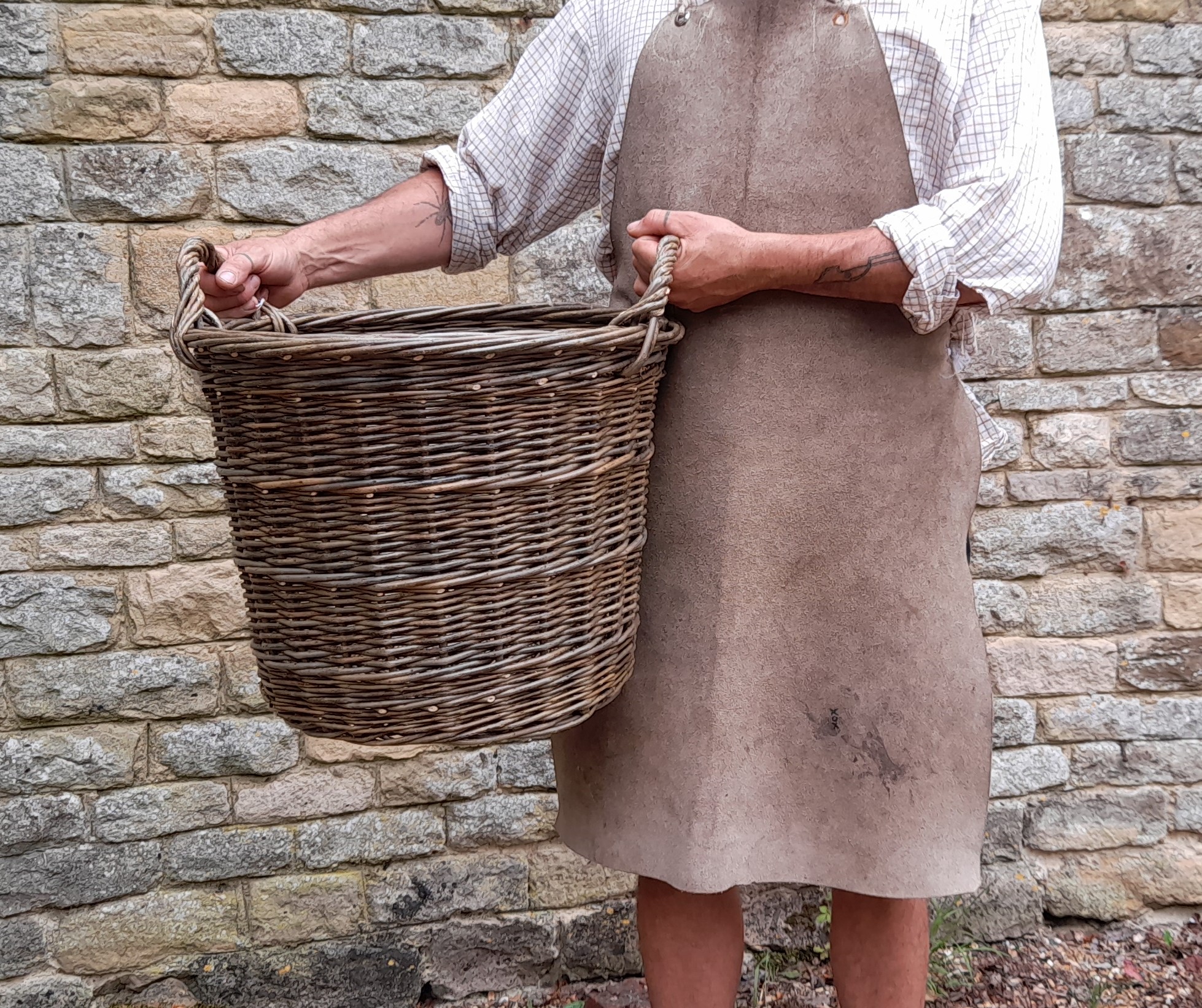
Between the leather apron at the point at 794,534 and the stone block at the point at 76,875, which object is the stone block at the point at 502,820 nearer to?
the stone block at the point at 76,875

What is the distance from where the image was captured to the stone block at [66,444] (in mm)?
2588

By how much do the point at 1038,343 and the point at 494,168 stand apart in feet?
5.60

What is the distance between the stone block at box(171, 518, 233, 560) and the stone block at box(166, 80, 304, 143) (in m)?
0.89

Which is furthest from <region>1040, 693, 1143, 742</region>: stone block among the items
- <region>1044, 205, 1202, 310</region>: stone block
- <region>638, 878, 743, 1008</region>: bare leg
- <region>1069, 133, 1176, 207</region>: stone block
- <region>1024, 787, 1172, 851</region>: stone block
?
<region>638, 878, 743, 1008</region>: bare leg

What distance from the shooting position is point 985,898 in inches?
121

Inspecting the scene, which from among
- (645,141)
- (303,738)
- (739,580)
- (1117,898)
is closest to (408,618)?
(739,580)

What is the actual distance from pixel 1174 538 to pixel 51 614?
2838 millimetres

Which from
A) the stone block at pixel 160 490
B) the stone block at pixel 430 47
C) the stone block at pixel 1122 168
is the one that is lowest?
the stone block at pixel 160 490

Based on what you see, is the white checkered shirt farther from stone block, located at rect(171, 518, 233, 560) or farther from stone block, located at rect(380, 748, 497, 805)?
stone block, located at rect(380, 748, 497, 805)

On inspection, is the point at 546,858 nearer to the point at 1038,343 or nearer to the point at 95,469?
the point at 95,469

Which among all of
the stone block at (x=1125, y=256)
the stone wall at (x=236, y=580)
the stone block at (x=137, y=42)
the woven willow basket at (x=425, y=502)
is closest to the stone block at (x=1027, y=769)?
the stone wall at (x=236, y=580)

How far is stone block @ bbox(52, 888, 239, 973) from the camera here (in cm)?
272

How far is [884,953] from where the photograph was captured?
5.97ft

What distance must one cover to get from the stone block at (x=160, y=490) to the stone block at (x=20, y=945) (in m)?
1.00
